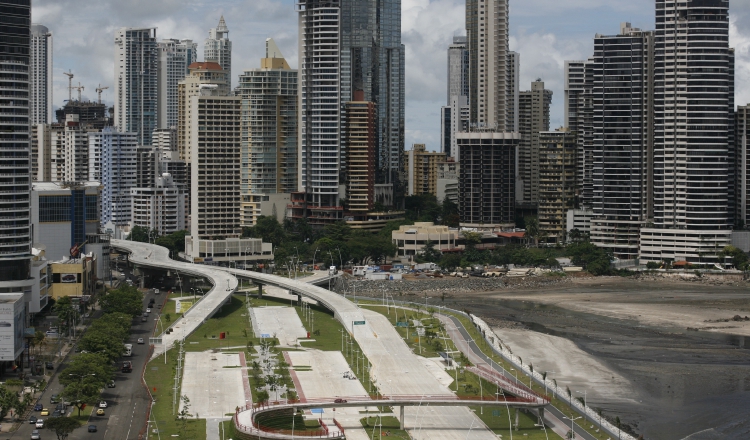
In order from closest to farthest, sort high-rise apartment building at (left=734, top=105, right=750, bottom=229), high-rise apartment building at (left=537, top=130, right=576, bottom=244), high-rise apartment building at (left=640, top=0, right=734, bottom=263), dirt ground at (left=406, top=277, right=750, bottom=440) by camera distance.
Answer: dirt ground at (left=406, top=277, right=750, bottom=440) < high-rise apartment building at (left=640, top=0, right=734, bottom=263) < high-rise apartment building at (left=734, top=105, right=750, bottom=229) < high-rise apartment building at (left=537, top=130, right=576, bottom=244)

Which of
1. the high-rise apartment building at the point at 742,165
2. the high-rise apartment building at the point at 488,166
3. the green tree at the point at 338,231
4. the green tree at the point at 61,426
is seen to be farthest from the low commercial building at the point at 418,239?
the green tree at the point at 61,426

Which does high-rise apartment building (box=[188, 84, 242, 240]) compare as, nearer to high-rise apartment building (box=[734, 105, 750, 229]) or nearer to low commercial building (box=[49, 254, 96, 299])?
low commercial building (box=[49, 254, 96, 299])

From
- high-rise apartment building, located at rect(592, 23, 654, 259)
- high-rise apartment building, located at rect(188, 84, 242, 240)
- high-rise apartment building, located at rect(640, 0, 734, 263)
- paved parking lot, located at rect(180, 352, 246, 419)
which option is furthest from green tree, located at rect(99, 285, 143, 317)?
high-rise apartment building, located at rect(592, 23, 654, 259)

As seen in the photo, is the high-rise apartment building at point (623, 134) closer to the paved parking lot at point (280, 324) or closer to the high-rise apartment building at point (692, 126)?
the high-rise apartment building at point (692, 126)

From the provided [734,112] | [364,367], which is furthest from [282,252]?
[364,367]

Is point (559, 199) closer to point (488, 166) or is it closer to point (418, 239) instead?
point (488, 166)

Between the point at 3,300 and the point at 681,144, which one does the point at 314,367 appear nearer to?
the point at 3,300
